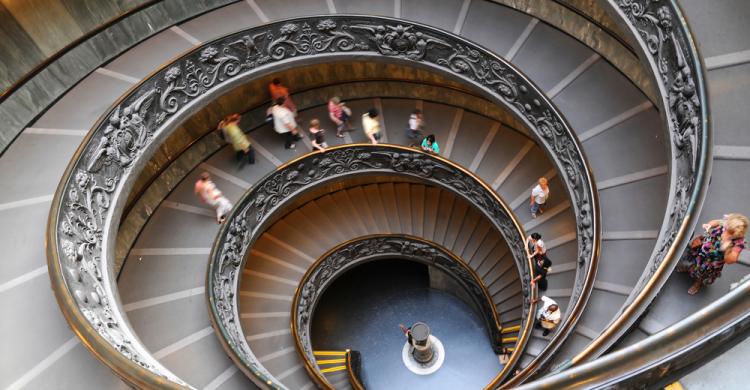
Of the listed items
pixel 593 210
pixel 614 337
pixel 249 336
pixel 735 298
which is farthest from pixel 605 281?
pixel 249 336

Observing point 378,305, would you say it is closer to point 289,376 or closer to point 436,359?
point 436,359

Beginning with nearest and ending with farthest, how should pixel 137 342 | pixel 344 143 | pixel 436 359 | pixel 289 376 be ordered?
1. pixel 137 342
2. pixel 289 376
3. pixel 344 143
4. pixel 436 359

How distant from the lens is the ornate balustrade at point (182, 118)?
625 centimetres

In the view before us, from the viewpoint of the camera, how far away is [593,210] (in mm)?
7105

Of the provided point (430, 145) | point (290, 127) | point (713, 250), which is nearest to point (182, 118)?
point (290, 127)

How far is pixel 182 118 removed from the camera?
30.6 feet

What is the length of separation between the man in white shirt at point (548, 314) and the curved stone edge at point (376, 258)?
3.17 m

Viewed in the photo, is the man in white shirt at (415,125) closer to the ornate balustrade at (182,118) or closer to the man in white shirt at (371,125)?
the man in white shirt at (371,125)

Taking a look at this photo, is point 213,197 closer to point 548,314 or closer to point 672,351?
point 548,314

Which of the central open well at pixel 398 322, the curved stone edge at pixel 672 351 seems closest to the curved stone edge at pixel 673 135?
the curved stone edge at pixel 672 351

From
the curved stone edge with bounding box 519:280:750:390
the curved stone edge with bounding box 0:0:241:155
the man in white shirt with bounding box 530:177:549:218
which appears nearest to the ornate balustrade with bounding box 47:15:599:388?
the man in white shirt with bounding box 530:177:549:218

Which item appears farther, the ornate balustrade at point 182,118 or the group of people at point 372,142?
the ornate balustrade at point 182,118

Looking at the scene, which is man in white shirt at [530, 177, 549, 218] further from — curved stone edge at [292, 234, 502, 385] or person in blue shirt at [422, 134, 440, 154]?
curved stone edge at [292, 234, 502, 385]

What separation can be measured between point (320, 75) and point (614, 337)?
891 centimetres
